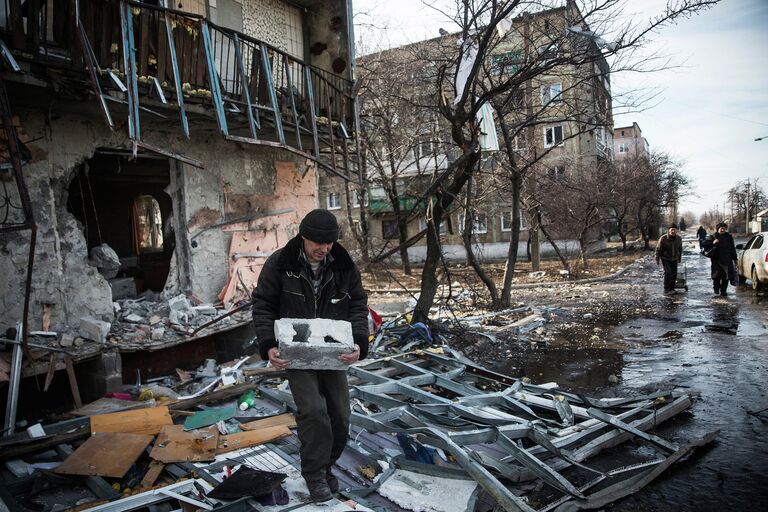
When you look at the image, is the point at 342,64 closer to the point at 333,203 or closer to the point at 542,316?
the point at 542,316

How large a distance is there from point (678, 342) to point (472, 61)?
18.8ft

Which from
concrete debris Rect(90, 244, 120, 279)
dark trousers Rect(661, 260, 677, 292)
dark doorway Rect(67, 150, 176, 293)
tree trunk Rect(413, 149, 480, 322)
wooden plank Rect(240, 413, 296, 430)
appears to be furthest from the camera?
dark trousers Rect(661, 260, 677, 292)

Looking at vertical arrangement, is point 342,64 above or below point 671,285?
above

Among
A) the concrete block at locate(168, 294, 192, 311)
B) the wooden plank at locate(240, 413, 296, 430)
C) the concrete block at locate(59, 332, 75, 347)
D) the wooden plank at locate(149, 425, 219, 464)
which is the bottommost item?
the wooden plank at locate(240, 413, 296, 430)

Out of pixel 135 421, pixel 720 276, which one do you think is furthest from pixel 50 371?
pixel 720 276

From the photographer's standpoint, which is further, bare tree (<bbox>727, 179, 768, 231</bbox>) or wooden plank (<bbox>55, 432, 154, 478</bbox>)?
bare tree (<bbox>727, 179, 768, 231</bbox>)

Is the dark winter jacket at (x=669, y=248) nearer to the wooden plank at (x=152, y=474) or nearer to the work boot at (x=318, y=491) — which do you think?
the work boot at (x=318, y=491)

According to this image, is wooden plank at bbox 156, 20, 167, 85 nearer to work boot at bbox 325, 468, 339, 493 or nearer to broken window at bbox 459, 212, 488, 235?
work boot at bbox 325, 468, 339, 493

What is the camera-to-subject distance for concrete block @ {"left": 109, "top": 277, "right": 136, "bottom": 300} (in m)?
8.41

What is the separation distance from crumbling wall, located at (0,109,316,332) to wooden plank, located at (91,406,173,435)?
7.88 ft

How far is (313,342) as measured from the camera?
3.11m

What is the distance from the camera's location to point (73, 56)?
552 centimetres

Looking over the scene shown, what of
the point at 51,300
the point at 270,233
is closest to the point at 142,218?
the point at 270,233

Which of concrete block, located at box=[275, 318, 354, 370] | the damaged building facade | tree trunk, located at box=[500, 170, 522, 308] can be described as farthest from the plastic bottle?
tree trunk, located at box=[500, 170, 522, 308]
